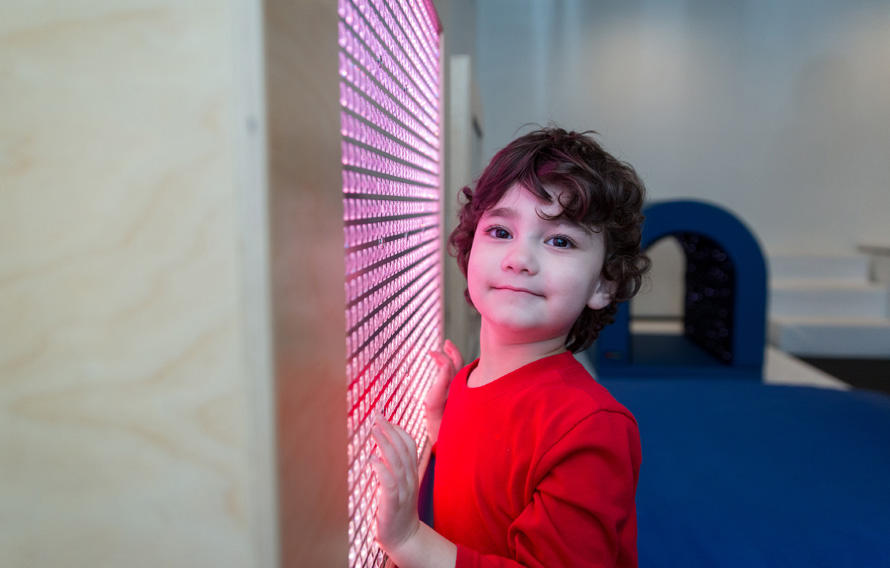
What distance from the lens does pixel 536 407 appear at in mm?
636

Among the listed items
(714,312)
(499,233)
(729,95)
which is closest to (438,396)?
(499,233)

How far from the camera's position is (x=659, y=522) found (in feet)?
3.41

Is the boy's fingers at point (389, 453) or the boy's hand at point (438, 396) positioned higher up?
the boy's fingers at point (389, 453)

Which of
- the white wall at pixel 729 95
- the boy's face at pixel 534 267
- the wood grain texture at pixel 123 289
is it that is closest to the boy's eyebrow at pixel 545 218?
the boy's face at pixel 534 267

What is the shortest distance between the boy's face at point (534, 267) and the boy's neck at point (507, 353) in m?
0.04

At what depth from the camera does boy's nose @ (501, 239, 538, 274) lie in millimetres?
622

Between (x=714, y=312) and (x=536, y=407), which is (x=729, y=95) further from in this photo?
(x=536, y=407)


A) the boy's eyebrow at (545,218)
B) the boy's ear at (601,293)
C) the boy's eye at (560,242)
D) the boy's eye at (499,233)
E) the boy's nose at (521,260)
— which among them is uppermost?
the boy's eyebrow at (545,218)

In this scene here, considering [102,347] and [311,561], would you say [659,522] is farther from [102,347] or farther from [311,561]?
[102,347]

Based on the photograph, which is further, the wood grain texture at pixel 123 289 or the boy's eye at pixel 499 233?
the boy's eye at pixel 499 233

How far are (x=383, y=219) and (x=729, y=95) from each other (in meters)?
4.18

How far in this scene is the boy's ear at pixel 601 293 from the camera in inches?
27.6

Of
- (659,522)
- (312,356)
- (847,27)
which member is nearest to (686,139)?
(847,27)

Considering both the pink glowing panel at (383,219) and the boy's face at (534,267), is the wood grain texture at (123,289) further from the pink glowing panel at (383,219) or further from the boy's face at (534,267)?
the boy's face at (534,267)
